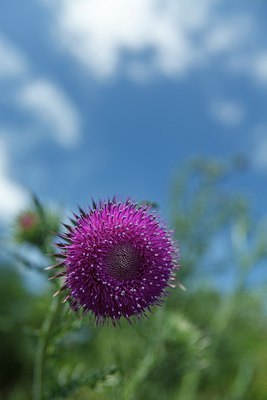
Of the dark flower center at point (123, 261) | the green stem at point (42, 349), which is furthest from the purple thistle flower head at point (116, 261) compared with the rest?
the green stem at point (42, 349)

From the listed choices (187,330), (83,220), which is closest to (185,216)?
(187,330)

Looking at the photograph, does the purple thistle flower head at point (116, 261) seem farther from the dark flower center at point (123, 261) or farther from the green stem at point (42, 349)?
the green stem at point (42, 349)

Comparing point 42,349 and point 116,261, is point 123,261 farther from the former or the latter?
point 42,349

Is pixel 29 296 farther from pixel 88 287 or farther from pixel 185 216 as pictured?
pixel 88 287

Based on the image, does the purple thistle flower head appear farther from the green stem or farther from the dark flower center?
the green stem

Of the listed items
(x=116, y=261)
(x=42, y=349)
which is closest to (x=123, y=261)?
(x=116, y=261)

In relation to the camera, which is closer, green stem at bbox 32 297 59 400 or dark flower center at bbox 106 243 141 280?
dark flower center at bbox 106 243 141 280

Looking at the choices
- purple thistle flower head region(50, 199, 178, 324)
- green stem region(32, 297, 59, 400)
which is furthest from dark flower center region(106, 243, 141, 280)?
green stem region(32, 297, 59, 400)
